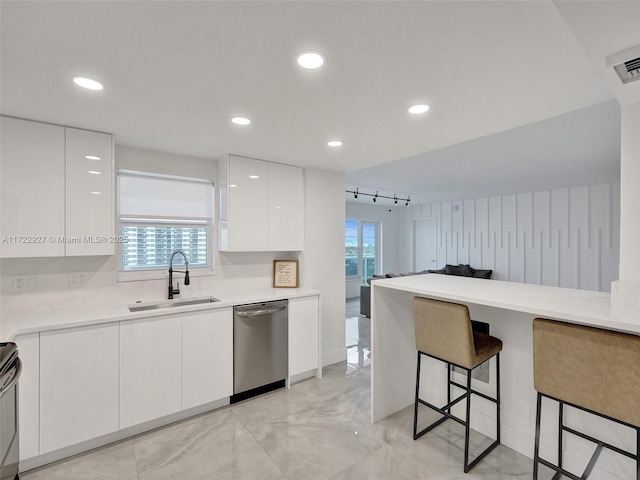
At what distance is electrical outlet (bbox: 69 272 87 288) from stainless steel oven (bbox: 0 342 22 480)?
1011 mm

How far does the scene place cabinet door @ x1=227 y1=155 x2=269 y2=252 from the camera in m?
3.12

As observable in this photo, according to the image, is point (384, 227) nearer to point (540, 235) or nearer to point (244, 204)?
point (540, 235)

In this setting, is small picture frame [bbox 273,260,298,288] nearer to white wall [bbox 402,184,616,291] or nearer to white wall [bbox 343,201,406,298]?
white wall [bbox 343,201,406,298]

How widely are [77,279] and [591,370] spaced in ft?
11.6

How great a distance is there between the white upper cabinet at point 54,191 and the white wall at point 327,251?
1.97 metres

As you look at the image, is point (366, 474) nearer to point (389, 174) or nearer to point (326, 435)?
point (326, 435)

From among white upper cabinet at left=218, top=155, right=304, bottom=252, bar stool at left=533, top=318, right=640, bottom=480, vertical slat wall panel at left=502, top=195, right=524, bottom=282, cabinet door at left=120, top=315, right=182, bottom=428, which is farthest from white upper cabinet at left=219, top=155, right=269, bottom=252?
vertical slat wall panel at left=502, top=195, right=524, bottom=282

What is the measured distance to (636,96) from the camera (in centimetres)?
169

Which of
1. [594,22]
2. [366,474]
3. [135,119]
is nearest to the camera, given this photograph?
[594,22]

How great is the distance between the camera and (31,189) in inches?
86.8

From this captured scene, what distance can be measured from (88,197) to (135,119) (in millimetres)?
745

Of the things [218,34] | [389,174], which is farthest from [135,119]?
[389,174]

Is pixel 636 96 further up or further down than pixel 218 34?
further down

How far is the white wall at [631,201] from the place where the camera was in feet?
5.78
